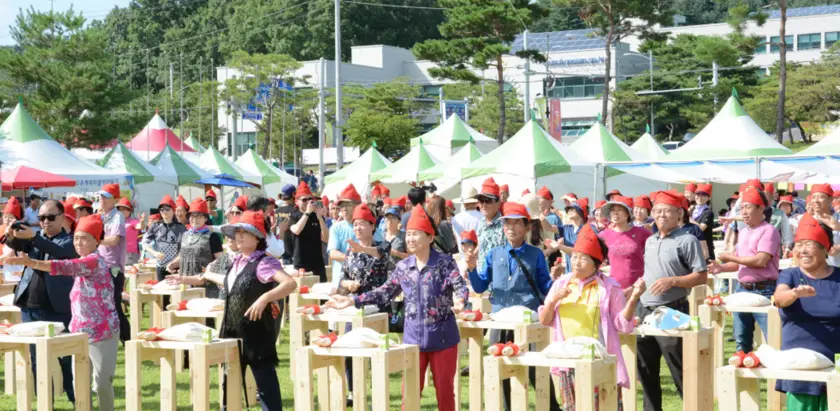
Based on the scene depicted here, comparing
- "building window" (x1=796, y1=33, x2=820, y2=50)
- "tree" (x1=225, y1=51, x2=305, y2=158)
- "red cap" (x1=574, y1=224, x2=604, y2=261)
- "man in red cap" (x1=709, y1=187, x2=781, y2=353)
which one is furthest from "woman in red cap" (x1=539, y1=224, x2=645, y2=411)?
"building window" (x1=796, y1=33, x2=820, y2=50)

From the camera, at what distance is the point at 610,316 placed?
682 cm

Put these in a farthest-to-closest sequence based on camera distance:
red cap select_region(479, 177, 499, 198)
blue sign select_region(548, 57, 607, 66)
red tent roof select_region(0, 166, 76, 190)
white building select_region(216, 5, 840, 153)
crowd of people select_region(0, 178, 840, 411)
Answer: blue sign select_region(548, 57, 607, 66) < white building select_region(216, 5, 840, 153) < red tent roof select_region(0, 166, 76, 190) < red cap select_region(479, 177, 499, 198) < crowd of people select_region(0, 178, 840, 411)

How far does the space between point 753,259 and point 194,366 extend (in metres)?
4.70

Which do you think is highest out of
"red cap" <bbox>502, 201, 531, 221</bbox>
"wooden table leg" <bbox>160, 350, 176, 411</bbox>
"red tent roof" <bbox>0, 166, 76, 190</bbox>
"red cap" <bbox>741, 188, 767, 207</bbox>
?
"red tent roof" <bbox>0, 166, 76, 190</bbox>

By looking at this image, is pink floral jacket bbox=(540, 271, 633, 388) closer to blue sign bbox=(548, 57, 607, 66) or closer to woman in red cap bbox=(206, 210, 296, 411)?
woman in red cap bbox=(206, 210, 296, 411)

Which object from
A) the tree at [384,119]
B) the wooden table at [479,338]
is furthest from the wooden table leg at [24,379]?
the tree at [384,119]

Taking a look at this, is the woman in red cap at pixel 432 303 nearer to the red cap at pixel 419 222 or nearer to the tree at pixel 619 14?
the red cap at pixel 419 222

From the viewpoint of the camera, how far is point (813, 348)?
632 cm

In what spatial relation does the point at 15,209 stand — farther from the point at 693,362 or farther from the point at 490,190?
the point at 693,362

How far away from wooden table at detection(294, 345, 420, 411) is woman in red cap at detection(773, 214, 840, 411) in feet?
7.54

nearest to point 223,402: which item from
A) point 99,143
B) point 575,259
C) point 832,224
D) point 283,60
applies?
point 575,259

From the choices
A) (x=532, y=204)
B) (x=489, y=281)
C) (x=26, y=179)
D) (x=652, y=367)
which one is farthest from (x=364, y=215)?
(x=26, y=179)

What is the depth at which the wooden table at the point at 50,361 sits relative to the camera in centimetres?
749

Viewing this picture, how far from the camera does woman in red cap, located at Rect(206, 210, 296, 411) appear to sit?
7.41 metres
